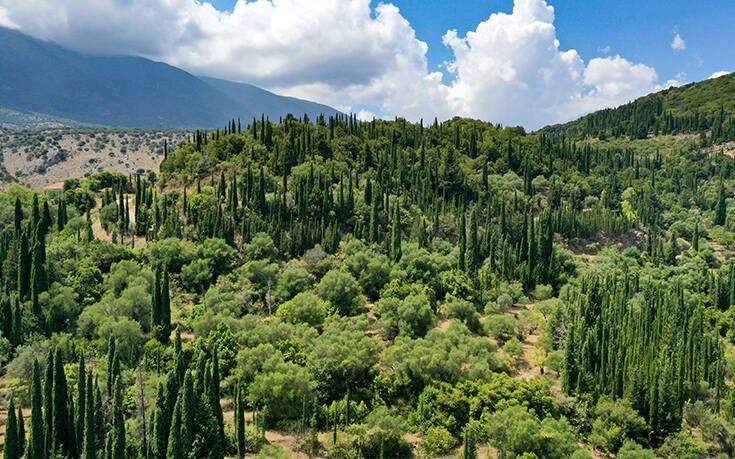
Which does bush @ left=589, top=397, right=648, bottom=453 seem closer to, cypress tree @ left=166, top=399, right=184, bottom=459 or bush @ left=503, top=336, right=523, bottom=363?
bush @ left=503, top=336, right=523, bottom=363

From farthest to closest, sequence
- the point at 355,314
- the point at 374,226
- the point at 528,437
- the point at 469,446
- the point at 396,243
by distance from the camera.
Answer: the point at 374,226 < the point at 396,243 < the point at 355,314 < the point at 469,446 < the point at 528,437

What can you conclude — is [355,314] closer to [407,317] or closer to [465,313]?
[407,317]

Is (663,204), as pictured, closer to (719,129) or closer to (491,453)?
(719,129)

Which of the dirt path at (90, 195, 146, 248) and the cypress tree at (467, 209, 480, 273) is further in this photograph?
the dirt path at (90, 195, 146, 248)

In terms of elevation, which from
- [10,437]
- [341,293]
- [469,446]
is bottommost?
[469,446]

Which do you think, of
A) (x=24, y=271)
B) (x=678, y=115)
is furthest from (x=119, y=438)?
(x=678, y=115)

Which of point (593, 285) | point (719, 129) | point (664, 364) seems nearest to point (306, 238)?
point (593, 285)

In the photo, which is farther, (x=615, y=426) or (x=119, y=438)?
(x=615, y=426)

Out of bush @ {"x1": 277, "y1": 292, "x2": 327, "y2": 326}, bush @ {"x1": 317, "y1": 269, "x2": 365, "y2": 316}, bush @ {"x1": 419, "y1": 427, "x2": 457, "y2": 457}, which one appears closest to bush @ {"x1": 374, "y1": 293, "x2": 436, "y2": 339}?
bush @ {"x1": 317, "y1": 269, "x2": 365, "y2": 316}
